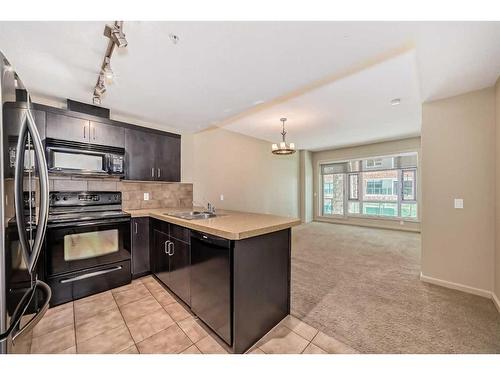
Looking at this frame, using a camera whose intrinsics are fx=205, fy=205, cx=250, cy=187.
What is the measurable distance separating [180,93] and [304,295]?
2.79 metres

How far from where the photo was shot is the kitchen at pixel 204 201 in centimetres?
144

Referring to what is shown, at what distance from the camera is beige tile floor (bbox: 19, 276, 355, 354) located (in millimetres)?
1549

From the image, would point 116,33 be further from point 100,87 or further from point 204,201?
point 204,201

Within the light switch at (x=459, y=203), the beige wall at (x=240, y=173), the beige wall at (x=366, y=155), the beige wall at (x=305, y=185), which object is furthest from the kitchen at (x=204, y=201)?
the beige wall at (x=305, y=185)

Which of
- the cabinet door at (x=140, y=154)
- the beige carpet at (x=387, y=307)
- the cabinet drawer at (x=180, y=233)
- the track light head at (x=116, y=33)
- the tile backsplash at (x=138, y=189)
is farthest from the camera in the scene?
the cabinet door at (x=140, y=154)

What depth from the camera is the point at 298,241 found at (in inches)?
187

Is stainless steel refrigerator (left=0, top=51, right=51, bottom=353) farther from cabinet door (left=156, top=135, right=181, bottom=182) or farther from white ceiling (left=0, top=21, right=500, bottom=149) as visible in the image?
cabinet door (left=156, top=135, right=181, bottom=182)

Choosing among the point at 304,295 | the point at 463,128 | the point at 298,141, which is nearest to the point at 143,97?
the point at 304,295

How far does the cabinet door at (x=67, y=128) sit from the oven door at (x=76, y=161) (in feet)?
0.53

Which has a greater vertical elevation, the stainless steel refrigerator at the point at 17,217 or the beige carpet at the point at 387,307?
the stainless steel refrigerator at the point at 17,217

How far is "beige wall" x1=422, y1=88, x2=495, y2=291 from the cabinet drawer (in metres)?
2.97

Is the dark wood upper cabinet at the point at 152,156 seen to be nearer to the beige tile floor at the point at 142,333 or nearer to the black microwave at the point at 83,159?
the black microwave at the point at 83,159

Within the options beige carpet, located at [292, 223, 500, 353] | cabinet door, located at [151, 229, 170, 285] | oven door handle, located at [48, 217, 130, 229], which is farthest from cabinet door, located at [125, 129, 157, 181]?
beige carpet, located at [292, 223, 500, 353]

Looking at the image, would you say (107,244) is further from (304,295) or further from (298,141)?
(298,141)
